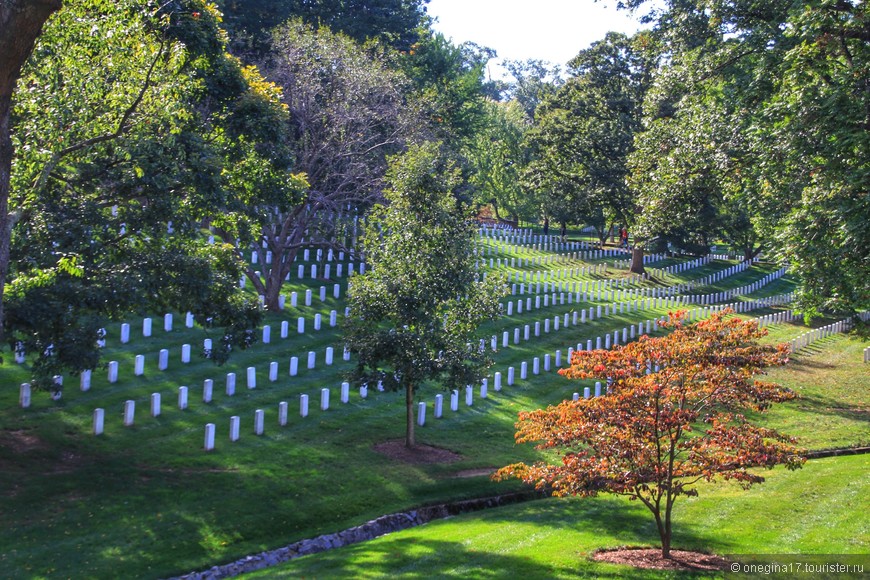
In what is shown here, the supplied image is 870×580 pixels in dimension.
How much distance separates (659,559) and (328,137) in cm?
2204

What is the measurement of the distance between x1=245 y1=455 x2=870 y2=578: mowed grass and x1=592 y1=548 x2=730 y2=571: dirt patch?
32 cm

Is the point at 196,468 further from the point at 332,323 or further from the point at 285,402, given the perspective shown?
the point at 332,323

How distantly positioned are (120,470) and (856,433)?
69.4 ft

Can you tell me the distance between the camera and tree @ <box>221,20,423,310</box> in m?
30.7

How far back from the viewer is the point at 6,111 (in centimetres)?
1097

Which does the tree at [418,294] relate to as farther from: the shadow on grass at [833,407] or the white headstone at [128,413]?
the shadow on grass at [833,407]

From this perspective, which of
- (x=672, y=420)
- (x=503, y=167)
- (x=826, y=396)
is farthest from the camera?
(x=503, y=167)

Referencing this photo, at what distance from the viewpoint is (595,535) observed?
1491 cm

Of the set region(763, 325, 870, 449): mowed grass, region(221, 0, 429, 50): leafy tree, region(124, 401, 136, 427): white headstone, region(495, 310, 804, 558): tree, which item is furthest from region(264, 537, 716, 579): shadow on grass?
region(221, 0, 429, 50): leafy tree

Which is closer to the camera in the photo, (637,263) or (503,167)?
(637,263)

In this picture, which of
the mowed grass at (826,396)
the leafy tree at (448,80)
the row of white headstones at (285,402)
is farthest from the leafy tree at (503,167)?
the row of white headstones at (285,402)

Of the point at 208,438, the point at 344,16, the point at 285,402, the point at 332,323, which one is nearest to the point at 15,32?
the point at 208,438

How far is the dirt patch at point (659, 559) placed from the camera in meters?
12.3

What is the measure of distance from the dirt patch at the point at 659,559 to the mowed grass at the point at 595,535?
0.32 meters
